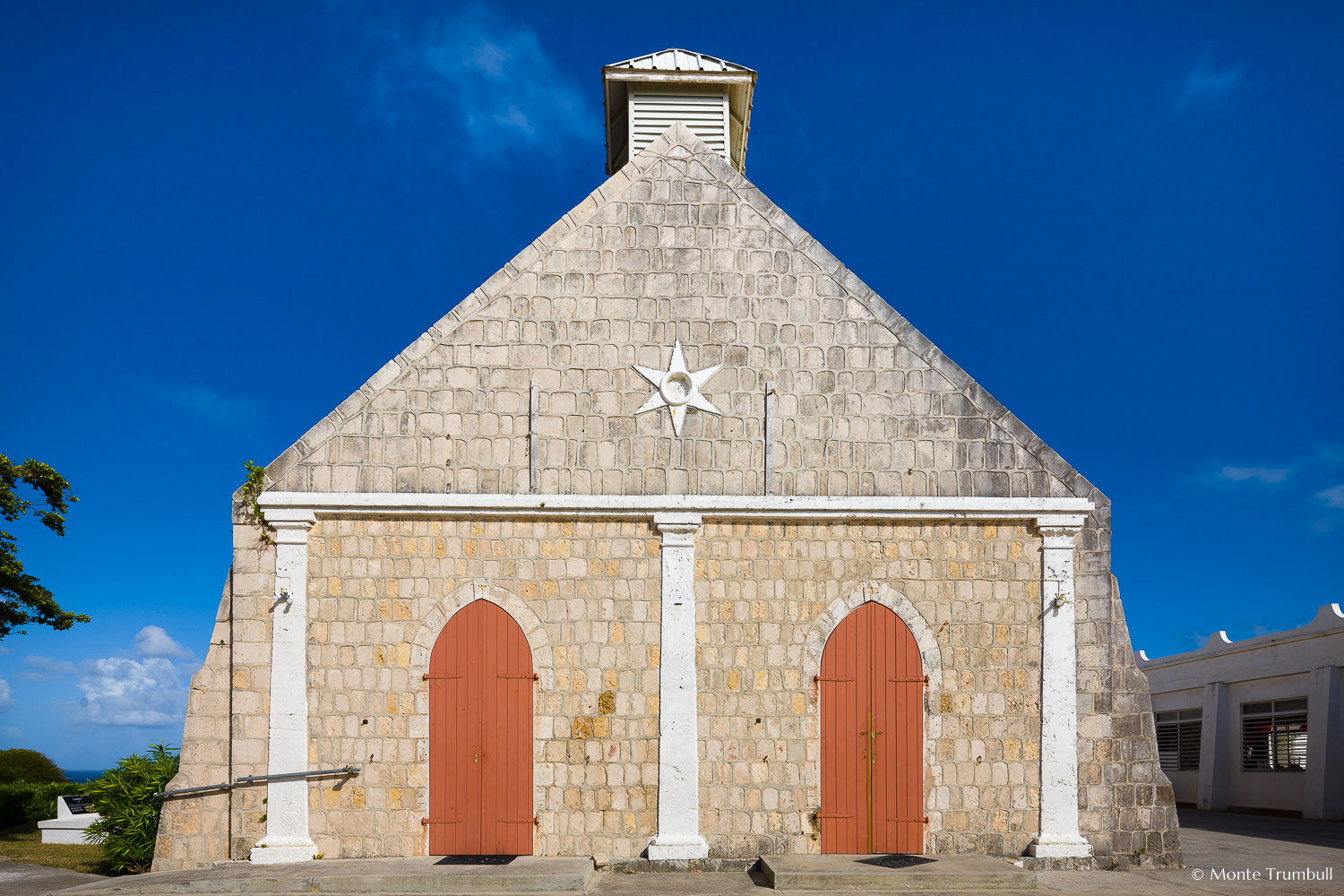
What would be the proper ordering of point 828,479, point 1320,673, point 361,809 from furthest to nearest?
1. point 1320,673
2. point 828,479
3. point 361,809

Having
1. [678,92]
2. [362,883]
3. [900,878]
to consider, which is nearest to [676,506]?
[900,878]

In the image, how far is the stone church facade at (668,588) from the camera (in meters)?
12.1

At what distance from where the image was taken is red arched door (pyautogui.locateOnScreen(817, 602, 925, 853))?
40.0 ft

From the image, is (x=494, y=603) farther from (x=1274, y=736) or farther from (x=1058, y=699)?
(x=1274, y=736)

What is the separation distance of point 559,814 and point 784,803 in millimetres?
2617

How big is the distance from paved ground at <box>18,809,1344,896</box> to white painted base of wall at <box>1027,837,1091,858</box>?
208 millimetres

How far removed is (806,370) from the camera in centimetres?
1299

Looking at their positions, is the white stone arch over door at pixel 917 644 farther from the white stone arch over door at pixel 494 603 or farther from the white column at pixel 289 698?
the white column at pixel 289 698

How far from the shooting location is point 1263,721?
21453 mm

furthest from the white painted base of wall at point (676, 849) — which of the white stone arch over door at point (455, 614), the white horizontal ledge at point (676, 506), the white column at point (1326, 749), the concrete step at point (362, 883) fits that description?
the white column at point (1326, 749)

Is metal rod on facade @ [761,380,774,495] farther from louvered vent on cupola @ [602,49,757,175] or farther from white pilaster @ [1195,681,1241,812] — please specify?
white pilaster @ [1195,681,1241,812]

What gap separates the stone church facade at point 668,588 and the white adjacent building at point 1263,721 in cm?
897

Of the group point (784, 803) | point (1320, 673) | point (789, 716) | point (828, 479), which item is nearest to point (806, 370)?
point (828, 479)

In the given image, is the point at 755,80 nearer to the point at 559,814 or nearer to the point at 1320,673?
the point at 559,814
